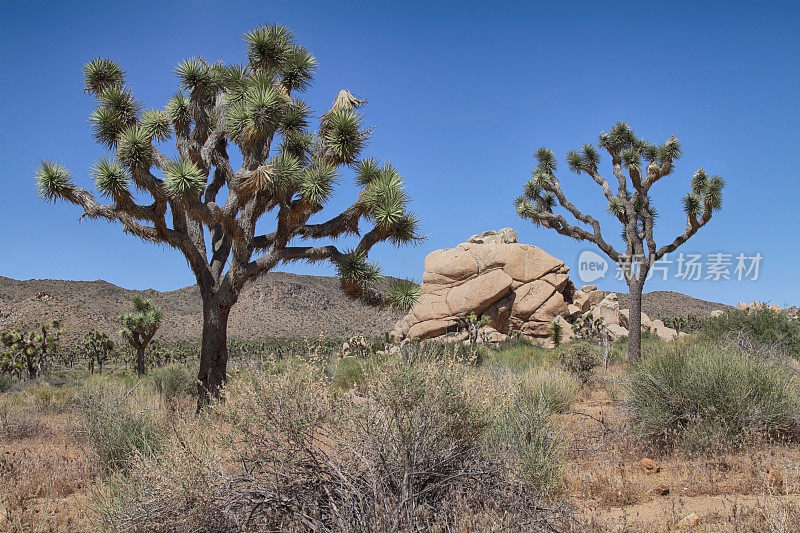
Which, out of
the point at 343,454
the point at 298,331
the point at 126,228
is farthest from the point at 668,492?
the point at 298,331

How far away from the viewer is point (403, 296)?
1047 cm

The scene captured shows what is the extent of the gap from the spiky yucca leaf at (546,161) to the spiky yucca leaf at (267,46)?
1020cm

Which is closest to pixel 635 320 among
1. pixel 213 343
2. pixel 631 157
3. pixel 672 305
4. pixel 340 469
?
pixel 631 157

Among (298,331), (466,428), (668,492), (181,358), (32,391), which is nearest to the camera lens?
(466,428)

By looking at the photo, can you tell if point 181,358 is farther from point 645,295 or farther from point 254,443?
point 645,295

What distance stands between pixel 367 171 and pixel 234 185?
250cm

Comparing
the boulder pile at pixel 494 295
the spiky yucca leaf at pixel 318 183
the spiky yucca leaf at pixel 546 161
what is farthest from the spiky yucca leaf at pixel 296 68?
the boulder pile at pixel 494 295

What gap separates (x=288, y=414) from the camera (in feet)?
13.5

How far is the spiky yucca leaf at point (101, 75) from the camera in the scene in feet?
38.9

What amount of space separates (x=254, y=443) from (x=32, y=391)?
13.9 meters

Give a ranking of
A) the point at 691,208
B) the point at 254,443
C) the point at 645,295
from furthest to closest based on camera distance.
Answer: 1. the point at 645,295
2. the point at 691,208
3. the point at 254,443

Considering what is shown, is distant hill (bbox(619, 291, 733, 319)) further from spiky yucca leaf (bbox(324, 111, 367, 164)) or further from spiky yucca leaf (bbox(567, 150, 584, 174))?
spiky yucca leaf (bbox(324, 111, 367, 164))

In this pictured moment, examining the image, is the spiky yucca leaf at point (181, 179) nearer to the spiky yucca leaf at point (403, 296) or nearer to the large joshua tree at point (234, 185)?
the large joshua tree at point (234, 185)

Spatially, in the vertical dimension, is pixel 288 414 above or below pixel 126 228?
below
